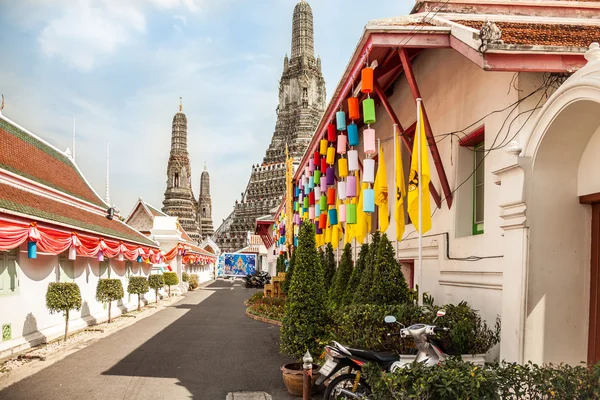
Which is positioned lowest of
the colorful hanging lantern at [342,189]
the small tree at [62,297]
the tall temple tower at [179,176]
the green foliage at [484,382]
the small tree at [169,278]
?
the small tree at [169,278]

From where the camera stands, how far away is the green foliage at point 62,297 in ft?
38.1

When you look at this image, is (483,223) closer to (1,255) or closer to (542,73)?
(542,73)

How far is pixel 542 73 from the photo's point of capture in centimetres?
620

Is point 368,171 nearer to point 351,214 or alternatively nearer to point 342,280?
point 351,214

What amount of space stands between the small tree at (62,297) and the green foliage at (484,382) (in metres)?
9.77

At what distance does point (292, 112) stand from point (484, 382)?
231 feet

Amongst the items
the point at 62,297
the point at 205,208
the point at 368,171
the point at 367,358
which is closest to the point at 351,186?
the point at 368,171

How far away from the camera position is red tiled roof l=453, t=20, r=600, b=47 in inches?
230

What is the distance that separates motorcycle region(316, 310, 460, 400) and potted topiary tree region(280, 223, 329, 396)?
5.12ft

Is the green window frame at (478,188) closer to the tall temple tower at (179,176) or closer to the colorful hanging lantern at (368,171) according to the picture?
the colorful hanging lantern at (368,171)

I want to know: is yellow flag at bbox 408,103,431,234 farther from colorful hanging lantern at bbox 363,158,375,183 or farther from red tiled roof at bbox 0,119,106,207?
red tiled roof at bbox 0,119,106,207

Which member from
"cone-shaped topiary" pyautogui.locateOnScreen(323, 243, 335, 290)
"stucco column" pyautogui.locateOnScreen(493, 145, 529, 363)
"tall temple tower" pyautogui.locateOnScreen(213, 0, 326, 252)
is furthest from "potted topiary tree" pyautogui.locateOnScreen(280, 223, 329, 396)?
"tall temple tower" pyautogui.locateOnScreen(213, 0, 326, 252)

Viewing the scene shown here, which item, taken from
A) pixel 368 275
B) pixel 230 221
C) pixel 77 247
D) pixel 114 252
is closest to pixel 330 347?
pixel 368 275

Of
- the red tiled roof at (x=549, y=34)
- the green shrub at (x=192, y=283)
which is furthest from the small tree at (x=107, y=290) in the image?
the green shrub at (x=192, y=283)
